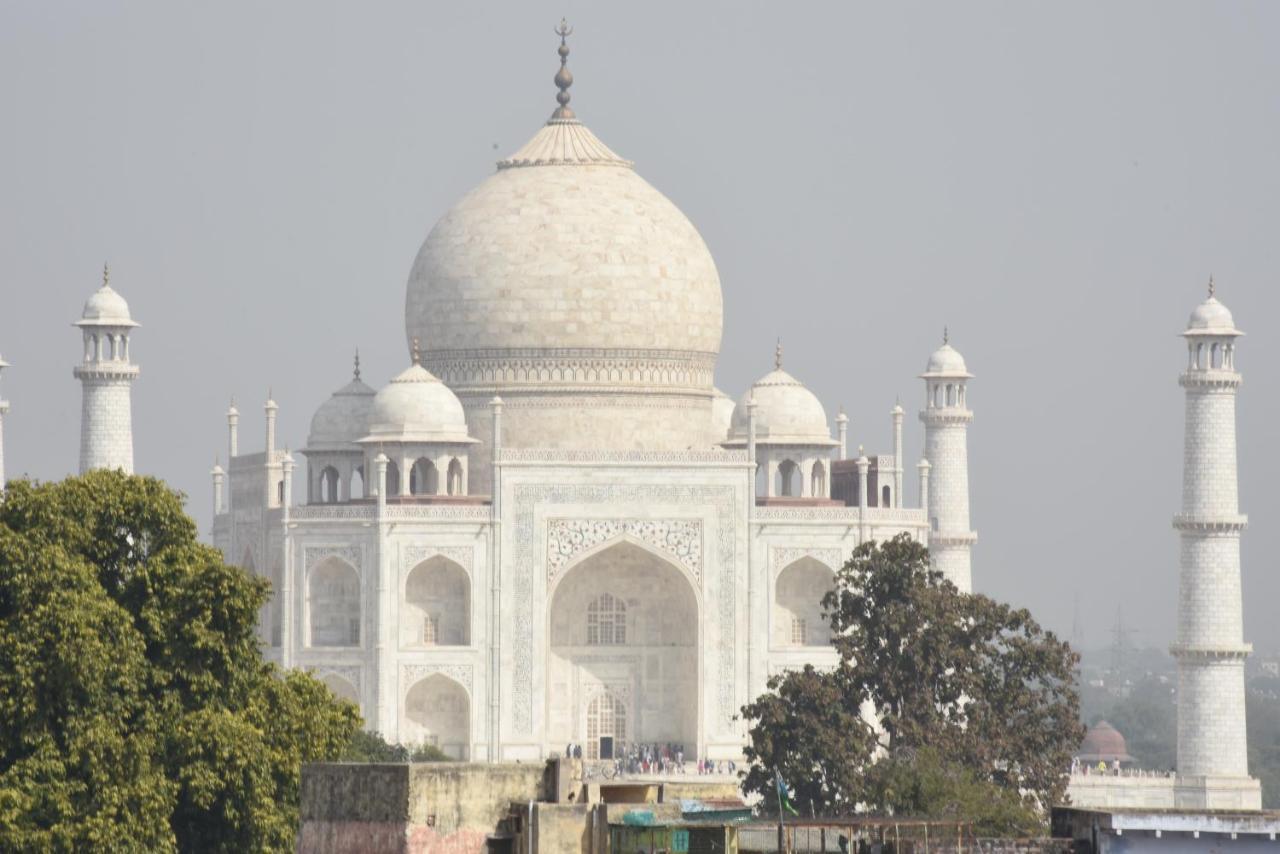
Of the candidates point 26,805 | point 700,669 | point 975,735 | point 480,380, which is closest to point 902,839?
point 26,805

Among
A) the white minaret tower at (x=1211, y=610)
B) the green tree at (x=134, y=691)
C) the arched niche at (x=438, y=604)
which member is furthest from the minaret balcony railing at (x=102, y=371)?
the green tree at (x=134, y=691)

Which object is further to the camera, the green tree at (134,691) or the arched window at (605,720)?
the arched window at (605,720)

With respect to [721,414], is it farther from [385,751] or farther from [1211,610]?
[385,751]

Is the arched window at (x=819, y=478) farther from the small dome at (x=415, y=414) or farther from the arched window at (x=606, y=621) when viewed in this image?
the small dome at (x=415, y=414)

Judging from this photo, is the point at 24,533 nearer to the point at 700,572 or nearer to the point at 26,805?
the point at 26,805

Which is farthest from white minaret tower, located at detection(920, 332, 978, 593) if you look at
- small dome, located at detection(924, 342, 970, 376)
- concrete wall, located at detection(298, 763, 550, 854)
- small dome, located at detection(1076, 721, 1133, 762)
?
concrete wall, located at detection(298, 763, 550, 854)

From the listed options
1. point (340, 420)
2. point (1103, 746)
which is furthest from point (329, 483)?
point (1103, 746)
